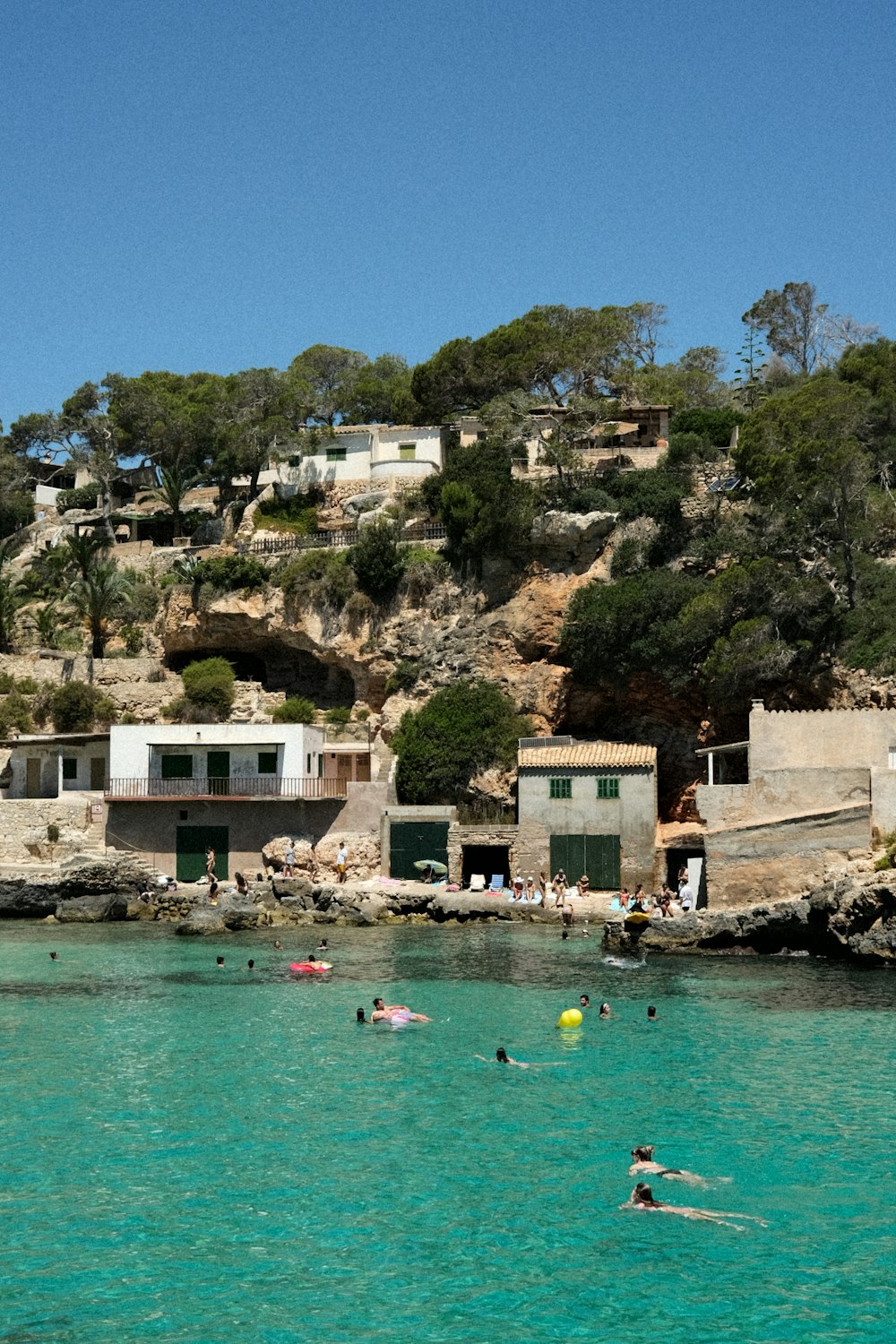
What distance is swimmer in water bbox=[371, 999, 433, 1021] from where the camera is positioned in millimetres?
25141

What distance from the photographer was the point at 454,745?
44.5m

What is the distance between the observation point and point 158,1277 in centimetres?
1416

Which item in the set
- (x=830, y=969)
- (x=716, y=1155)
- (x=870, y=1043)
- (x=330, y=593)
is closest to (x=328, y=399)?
(x=330, y=593)

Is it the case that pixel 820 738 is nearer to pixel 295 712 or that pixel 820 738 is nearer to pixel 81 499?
pixel 295 712

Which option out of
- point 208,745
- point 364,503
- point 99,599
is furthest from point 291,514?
point 208,745

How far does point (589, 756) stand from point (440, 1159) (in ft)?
79.3

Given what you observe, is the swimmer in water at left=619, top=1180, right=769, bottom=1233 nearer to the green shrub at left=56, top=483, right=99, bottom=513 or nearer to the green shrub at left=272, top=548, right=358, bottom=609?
the green shrub at left=272, top=548, right=358, bottom=609

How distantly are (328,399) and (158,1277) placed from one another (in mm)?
55954

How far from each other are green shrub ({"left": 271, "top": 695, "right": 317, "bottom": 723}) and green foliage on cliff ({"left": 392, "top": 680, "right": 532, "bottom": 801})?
16.2 ft

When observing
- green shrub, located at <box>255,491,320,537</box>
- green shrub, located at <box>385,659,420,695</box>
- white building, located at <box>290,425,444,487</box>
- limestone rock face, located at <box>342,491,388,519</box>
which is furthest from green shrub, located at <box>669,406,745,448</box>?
green shrub, located at <box>255,491,320,537</box>

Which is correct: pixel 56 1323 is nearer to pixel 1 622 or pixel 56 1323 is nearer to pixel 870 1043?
pixel 870 1043

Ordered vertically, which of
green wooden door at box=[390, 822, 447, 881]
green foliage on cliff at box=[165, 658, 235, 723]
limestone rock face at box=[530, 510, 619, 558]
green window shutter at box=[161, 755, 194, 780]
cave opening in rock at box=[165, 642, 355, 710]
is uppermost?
limestone rock face at box=[530, 510, 619, 558]

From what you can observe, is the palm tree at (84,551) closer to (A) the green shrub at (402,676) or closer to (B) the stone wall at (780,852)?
(A) the green shrub at (402,676)

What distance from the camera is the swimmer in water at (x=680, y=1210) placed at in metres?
15.7
